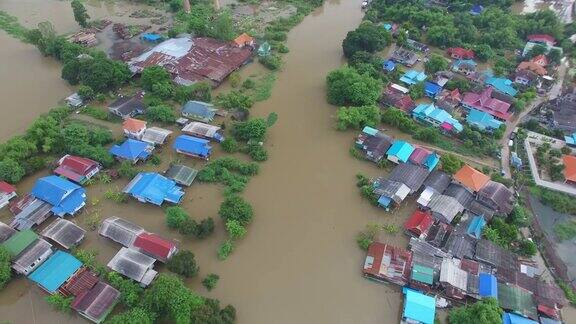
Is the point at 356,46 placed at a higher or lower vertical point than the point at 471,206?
higher

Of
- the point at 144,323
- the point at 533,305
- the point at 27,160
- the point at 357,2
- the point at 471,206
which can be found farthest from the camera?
A: the point at 357,2

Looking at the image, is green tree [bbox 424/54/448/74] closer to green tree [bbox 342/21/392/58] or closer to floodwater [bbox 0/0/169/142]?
green tree [bbox 342/21/392/58]

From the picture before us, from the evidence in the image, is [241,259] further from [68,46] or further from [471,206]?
[68,46]

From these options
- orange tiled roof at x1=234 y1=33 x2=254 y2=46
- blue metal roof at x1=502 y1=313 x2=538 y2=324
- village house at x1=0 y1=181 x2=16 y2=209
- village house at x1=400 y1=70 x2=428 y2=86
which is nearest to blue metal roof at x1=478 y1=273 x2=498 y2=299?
blue metal roof at x1=502 y1=313 x2=538 y2=324

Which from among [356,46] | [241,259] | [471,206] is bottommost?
[241,259]

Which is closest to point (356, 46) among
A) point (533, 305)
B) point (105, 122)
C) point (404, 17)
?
point (404, 17)

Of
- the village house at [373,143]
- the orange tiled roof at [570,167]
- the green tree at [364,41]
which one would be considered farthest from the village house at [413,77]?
the orange tiled roof at [570,167]

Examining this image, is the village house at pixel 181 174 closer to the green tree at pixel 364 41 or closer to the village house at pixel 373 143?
the village house at pixel 373 143
